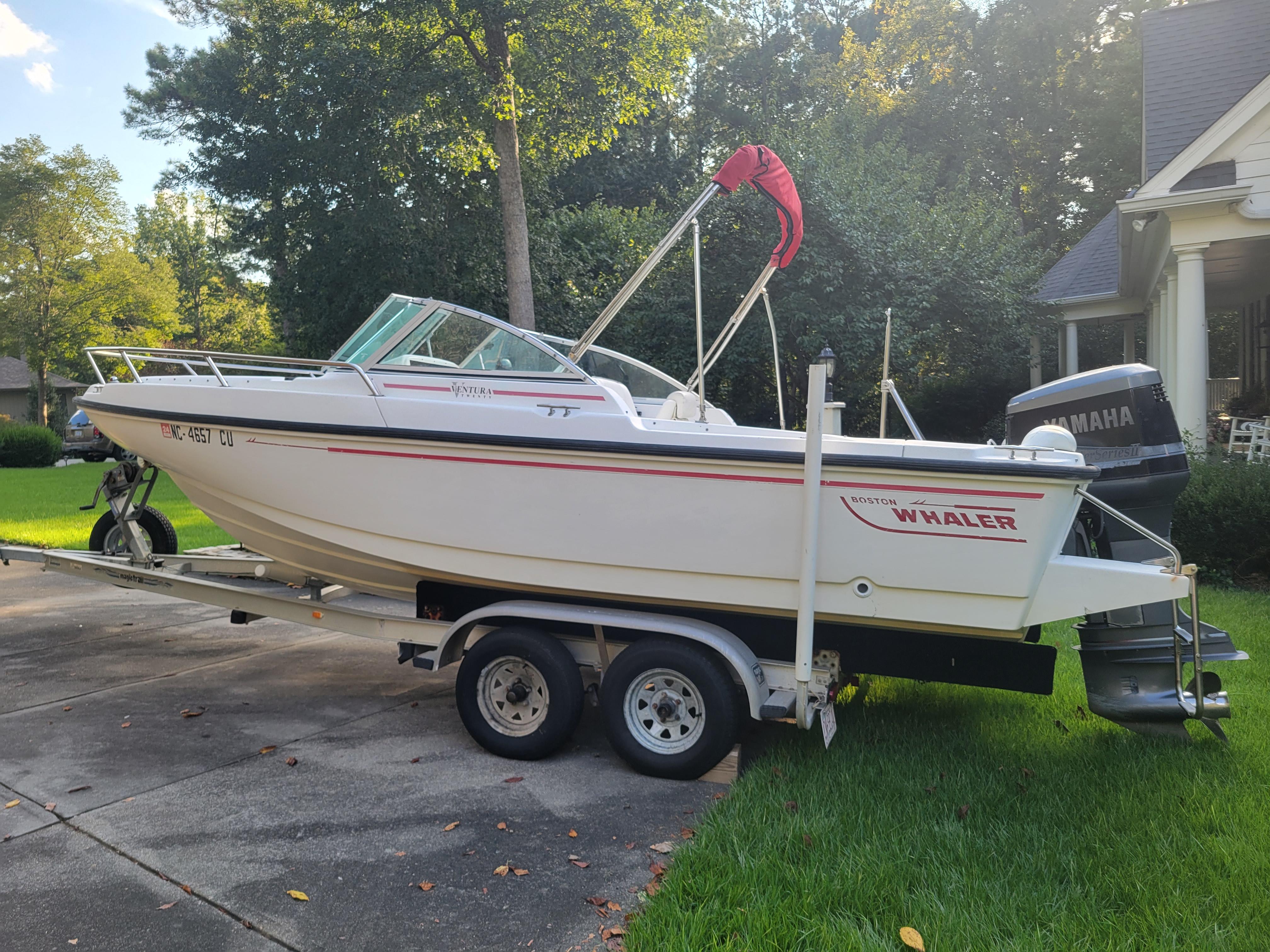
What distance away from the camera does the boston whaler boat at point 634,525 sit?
3.60m

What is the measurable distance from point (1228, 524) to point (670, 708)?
20.4 feet

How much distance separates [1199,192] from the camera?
930 cm

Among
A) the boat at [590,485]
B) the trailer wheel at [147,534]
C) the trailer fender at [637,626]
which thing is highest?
the boat at [590,485]

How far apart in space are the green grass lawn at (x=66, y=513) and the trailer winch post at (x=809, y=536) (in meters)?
7.46

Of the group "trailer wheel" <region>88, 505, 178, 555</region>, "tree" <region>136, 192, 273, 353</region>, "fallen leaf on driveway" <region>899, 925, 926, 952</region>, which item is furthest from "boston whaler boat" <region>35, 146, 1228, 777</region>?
"tree" <region>136, 192, 273, 353</region>

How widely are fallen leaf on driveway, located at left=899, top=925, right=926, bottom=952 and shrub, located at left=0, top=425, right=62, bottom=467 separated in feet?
95.9

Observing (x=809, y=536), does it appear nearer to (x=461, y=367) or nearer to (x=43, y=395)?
(x=461, y=367)

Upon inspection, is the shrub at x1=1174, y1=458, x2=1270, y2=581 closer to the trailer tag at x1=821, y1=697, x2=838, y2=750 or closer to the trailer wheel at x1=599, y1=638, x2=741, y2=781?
the trailer tag at x1=821, y1=697, x2=838, y2=750

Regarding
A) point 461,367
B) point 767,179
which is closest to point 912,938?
point 461,367

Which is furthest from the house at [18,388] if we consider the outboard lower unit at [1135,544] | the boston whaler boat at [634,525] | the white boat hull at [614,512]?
the outboard lower unit at [1135,544]

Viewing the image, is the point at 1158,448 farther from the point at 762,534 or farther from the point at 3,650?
the point at 3,650

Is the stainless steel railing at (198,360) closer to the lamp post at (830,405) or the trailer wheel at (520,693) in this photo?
the trailer wheel at (520,693)

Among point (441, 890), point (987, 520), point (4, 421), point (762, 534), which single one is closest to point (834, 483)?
point (762, 534)

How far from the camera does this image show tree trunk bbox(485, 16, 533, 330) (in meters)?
13.7
